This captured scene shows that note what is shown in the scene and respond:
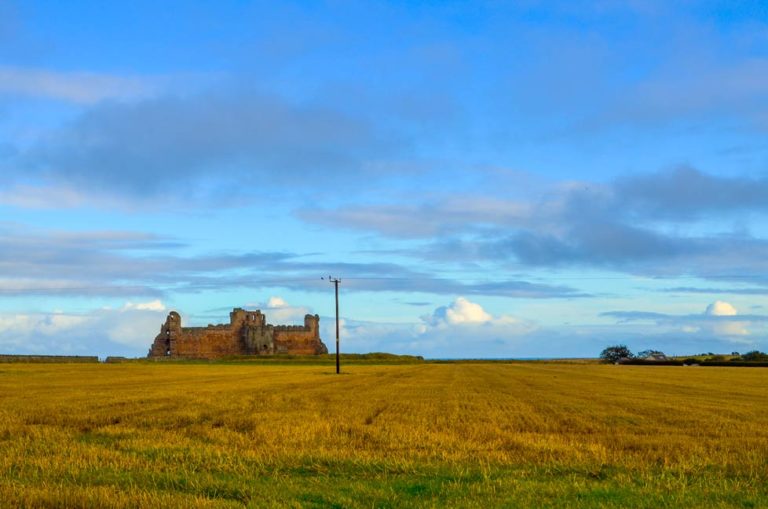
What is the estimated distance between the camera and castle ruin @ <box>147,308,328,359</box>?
7096 inches

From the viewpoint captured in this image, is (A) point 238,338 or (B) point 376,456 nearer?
(B) point 376,456

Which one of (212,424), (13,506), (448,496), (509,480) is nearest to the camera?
(13,506)

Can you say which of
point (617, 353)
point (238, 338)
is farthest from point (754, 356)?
point (238, 338)

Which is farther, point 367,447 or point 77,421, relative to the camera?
point 77,421

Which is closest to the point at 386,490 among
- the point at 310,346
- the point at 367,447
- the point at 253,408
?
the point at 367,447

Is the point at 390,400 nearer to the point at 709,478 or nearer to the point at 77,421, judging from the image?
the point at 77,421

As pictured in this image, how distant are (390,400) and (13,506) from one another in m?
24.5

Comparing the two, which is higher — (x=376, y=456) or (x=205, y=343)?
(x=205, y=343)

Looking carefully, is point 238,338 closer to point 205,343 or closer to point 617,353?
point 205,343

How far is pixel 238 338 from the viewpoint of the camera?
184 m

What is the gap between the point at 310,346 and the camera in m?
183

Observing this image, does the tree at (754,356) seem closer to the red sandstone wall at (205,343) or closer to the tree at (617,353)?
Result: the tree at (617,353)

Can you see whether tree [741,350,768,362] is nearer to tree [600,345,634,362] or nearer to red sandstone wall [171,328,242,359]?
tree [600,345,634,362]

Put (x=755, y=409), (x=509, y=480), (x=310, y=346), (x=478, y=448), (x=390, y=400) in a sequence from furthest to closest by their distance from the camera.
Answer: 1. (x=310, y=346)
2. (x=390, y=400)
3. (x=755, y=409)
4. (x=478, y=448)
5. (x=509, y=480)
